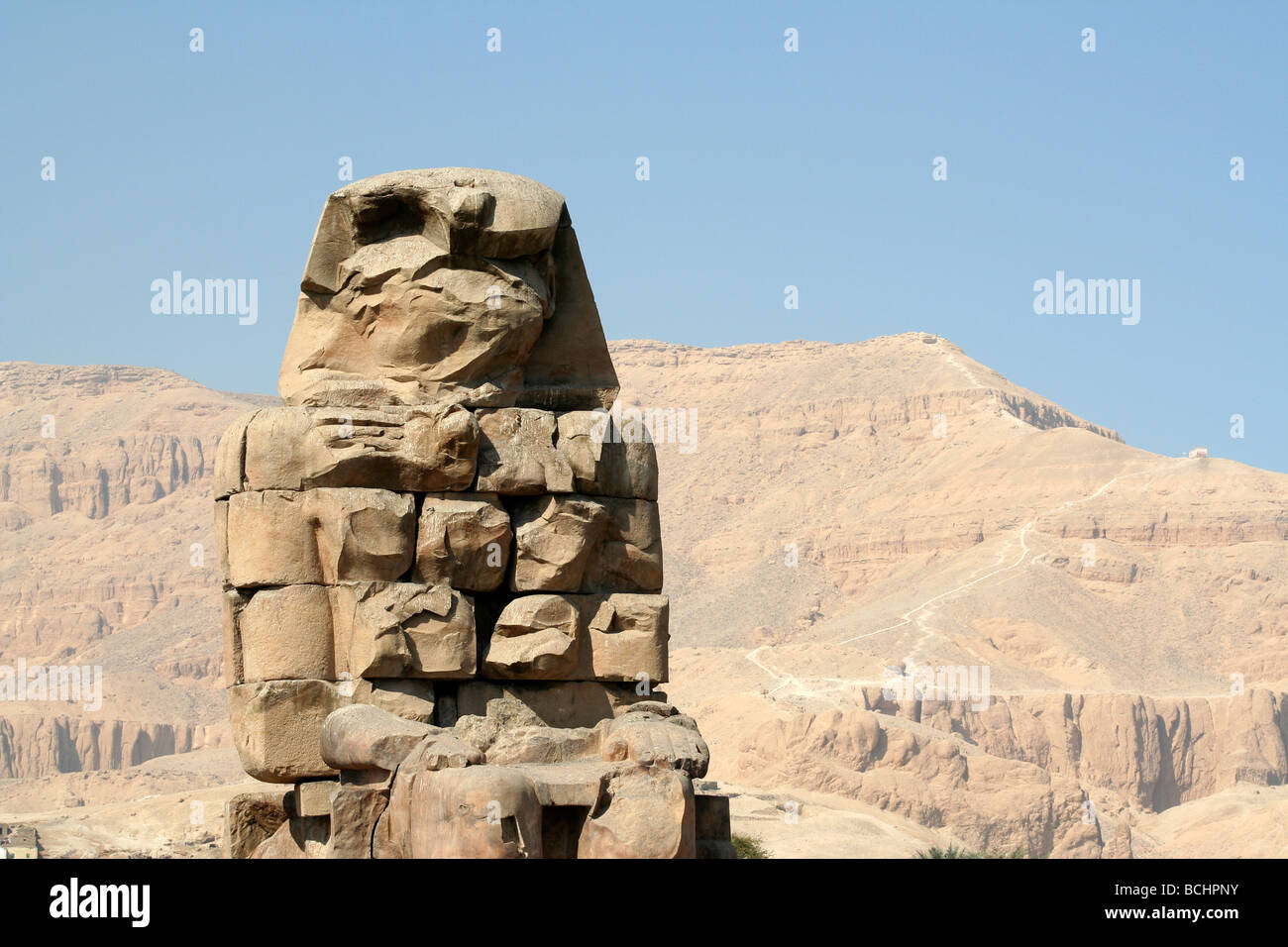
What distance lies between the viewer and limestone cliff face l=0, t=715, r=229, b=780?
Result: 9300cm

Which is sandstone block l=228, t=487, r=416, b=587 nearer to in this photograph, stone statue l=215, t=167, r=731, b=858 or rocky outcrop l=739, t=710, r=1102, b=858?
stone statue l=215, t=167, r=731, b=858

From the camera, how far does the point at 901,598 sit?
97188 millimetres

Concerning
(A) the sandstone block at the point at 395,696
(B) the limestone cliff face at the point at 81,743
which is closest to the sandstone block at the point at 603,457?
(A) the sandstone block at the point at 395,696

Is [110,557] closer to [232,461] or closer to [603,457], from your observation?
[232,461]

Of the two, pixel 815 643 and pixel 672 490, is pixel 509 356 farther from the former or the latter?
pixel 672 490

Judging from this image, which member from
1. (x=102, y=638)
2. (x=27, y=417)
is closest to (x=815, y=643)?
(x=102, y=638)

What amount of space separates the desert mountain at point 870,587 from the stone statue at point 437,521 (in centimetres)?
4688

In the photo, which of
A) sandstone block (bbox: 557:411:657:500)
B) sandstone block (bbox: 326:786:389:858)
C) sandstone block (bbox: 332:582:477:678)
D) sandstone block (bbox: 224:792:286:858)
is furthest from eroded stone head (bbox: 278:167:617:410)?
sandstone block (bbox: 326:786:389:858)

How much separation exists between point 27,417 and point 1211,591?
3856 inches

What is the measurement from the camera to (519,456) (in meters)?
11.5

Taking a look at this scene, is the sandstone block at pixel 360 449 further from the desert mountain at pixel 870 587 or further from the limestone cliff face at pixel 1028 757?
the limestone cliff face at pixel 1028 757

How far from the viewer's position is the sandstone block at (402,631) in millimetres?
10953

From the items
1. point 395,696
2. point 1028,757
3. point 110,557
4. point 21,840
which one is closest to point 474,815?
point 395,696

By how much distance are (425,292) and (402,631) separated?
196cm
